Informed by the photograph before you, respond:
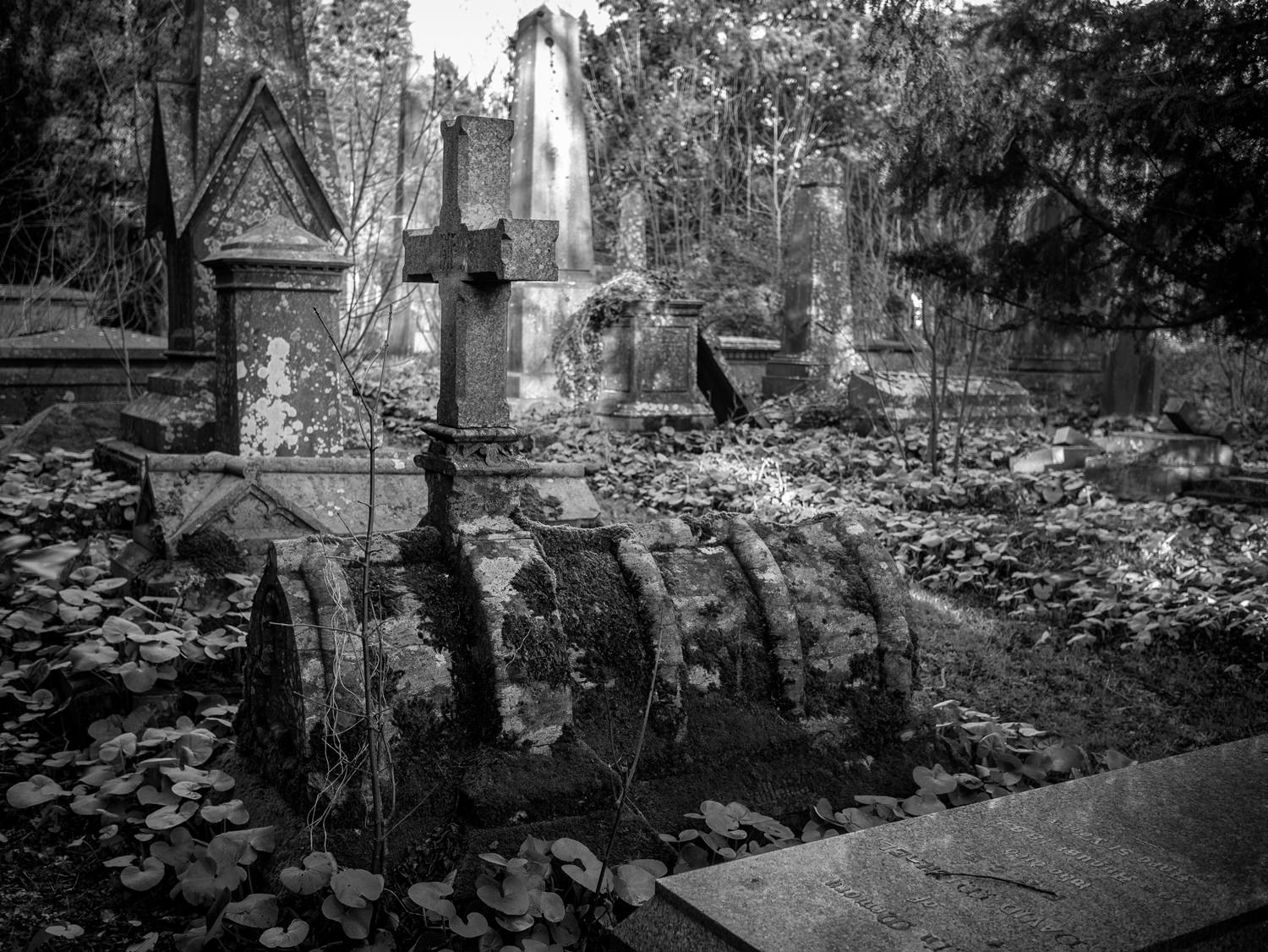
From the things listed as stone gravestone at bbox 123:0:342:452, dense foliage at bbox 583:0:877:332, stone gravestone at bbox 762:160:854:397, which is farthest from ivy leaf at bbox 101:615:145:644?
dense foliage at bbox 583:0:877:332

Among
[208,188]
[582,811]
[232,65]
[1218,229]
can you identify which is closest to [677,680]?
[582,811]

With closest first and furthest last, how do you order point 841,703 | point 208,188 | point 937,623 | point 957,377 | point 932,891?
point 932,891, point 841,703, point 937,623, point 208,188, point 957,377

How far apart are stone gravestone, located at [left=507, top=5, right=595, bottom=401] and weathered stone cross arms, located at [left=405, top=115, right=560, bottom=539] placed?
8.97 meters

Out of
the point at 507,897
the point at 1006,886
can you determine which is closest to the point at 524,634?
the point at 507,897

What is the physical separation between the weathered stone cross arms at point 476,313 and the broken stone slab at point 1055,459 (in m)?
6.22

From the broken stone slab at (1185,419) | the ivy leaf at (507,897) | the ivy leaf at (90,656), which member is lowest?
the ivy leaf at (507,897)

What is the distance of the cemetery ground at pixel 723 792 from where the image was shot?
2.98 metres

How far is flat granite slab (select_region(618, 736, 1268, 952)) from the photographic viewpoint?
2188 millimetres

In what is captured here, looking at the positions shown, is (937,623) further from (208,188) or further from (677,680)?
(208,188)

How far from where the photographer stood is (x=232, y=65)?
6293 mm

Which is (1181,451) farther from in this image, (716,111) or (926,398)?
(716,111)

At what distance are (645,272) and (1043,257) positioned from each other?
6.22m

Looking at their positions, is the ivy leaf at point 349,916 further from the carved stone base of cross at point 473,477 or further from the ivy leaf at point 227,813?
the carved stone base of cross at point 473,477

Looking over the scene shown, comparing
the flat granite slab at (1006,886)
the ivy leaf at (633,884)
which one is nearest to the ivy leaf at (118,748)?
the ivy leaf at (633,884)
